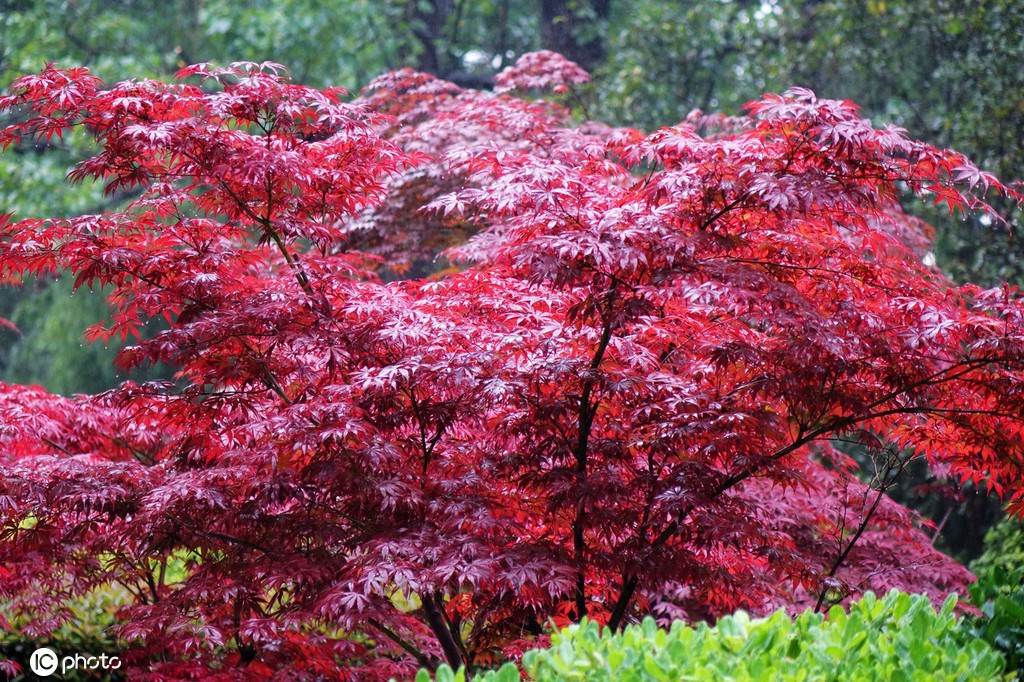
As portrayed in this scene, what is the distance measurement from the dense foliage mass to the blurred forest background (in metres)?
4.45

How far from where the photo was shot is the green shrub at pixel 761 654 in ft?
6.95

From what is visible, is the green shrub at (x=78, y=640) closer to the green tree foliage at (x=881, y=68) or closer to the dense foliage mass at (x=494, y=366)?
the dense foliage mass at (x=494, y=366)

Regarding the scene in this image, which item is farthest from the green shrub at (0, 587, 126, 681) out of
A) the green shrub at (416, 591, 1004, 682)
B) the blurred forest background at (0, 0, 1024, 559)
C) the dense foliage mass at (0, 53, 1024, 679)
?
the blurred forest background at (0, 0, 1024, 559)

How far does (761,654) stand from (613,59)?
27.1 feet

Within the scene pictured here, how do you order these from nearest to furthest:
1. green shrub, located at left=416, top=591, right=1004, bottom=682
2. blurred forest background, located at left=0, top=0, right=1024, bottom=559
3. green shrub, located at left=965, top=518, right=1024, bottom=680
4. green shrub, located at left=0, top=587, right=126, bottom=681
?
1. green shrub, located at left=416, top=591, right=1004, bottom=682
2. green shrub, located at left=965, top=518, right=1024, bottom=680
3. green shrub, located at left=0, top=587, right=126, bottom=681
4. blurred forest background, located at left=0, top=0, right=1024, bottom=559

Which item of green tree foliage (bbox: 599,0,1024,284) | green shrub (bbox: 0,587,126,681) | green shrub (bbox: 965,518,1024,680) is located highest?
green tree foliage (bbox: 599,0,1024,284)

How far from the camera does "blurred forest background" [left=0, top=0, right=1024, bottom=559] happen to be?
7504 mm

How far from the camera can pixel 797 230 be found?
3545mm

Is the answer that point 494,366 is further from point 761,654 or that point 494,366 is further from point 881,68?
point 881,68

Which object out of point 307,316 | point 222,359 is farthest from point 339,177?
point 222,359

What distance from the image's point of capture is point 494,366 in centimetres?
310

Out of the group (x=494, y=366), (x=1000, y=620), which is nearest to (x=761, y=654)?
(x=1000, y=620)

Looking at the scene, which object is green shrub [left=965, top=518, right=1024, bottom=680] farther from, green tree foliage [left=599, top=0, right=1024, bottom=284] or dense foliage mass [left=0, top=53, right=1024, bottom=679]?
green tree foliage [left=599, top=0, right=1024, bottom=284]

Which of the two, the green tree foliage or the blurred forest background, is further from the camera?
the blurred forest background
